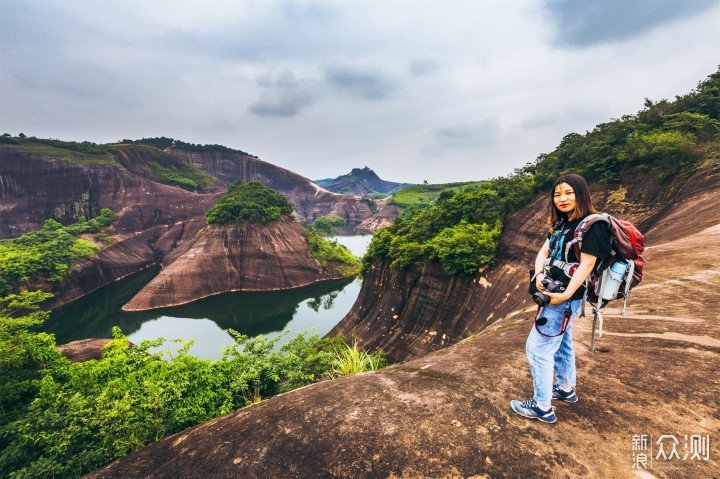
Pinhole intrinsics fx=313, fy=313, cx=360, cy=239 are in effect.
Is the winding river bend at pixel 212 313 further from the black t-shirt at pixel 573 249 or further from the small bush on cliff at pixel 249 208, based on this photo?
the black t-shirt at pixel 573 249

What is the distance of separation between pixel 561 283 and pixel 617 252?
50 cm

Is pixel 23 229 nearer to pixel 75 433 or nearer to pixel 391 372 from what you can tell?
pixel 75 433

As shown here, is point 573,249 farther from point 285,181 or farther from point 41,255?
point 285,181

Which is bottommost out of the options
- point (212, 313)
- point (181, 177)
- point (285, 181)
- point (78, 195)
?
point (212, 313)

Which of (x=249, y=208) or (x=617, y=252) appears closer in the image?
(x=617, y=252)

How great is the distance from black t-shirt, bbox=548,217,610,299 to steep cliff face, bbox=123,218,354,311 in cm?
3852

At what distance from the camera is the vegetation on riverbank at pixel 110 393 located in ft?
18.1

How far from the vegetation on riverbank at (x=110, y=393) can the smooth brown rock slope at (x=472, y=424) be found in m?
3.67

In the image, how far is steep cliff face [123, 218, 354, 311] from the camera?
3543 centimetres

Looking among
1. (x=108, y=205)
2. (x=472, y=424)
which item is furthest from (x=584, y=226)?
(x=108, y=205)

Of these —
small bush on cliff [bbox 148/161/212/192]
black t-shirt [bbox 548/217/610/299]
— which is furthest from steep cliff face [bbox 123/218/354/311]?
black t-shirt [bbox 548/217/610/299]

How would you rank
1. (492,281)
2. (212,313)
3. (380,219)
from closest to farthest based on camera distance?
(492,281) < (212,313) < (380,219)

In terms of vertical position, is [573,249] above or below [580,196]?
below

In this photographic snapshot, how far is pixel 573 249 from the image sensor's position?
2.74 metres
